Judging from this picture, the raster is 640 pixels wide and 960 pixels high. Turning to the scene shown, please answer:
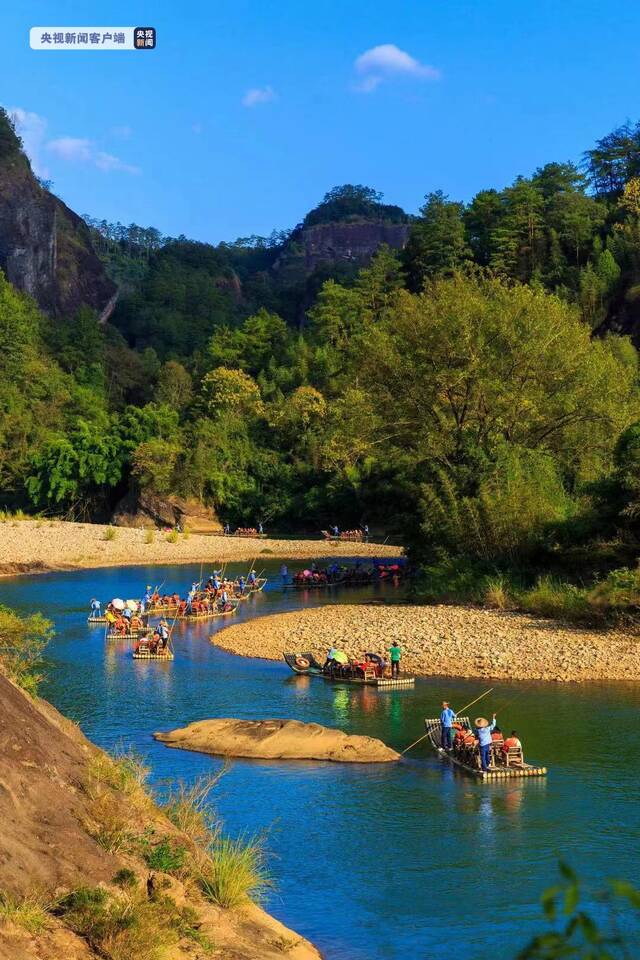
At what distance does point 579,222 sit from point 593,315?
1422 centimetres

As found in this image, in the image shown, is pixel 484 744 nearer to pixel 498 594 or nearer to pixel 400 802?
pixel 400 802

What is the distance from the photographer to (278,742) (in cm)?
2205

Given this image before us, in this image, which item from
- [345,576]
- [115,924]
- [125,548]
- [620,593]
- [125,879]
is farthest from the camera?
[125,548]

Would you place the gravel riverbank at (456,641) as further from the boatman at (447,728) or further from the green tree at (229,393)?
the green tree at (229,393)

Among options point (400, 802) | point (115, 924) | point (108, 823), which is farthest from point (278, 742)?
point (115, 924)

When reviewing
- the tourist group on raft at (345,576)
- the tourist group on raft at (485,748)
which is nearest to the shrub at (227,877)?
the tourist group on raft at (485,748)

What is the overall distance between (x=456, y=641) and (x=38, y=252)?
→ 116431mm

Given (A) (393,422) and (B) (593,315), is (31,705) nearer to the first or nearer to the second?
(A) (393,422)

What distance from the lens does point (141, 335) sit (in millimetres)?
138500

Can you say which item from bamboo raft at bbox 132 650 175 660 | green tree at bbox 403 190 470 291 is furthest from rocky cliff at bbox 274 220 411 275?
bamboo raft at bbox 132 650 175 660

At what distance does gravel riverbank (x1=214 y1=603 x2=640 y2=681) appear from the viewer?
28.8 metres

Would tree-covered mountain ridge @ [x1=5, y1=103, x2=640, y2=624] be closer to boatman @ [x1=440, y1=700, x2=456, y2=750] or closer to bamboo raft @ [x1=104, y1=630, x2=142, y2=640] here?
bamboo raft @ [x1=104, y1=630, x2=142, y2=640]

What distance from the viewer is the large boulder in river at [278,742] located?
70.3 ft

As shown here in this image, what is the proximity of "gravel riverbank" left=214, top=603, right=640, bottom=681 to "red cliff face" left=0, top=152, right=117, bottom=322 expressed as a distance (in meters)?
105
